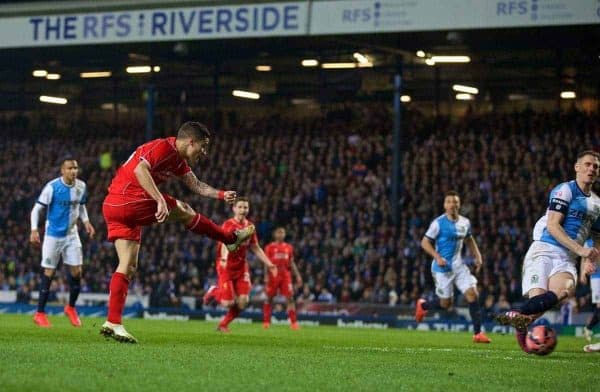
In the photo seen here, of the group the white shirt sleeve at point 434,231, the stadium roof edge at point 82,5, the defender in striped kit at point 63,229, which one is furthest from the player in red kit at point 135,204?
A: the stadium roof edge at point 82,5

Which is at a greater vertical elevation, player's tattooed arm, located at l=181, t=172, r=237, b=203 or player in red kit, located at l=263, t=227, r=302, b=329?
player's tattooed arm, located at l=181, t=172, r=237, b=203

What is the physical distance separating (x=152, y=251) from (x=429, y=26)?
39.1 ft

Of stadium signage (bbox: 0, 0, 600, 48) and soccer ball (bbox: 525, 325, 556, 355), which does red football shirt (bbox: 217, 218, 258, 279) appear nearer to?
soccer ball (bbox: 525, 325, 556, 355)

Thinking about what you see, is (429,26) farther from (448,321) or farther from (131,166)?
(131,166)

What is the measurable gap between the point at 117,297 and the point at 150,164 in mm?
1454

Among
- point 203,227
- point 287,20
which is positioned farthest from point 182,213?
point 287,20

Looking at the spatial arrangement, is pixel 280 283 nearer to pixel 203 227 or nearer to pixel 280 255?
pixel 280 255

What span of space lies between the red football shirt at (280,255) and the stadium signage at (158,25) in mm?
6154

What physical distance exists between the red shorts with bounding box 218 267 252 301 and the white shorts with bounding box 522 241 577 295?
826 cm

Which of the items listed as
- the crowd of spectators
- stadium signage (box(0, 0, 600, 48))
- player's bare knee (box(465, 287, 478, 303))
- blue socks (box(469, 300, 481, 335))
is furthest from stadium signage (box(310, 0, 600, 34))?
blue socks (box(469, 300, 481, 335))

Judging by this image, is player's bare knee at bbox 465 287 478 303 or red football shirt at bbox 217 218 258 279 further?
red football shirt at bbox 217 218 258 279

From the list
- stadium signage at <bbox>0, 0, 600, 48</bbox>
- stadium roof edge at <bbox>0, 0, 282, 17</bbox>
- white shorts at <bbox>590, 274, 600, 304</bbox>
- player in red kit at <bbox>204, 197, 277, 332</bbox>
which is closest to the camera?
white shorts at <bbox>590, 274, 600, 304</bbox>

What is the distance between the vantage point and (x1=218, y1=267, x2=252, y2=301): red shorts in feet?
66.9

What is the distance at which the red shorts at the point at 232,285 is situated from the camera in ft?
66.9
